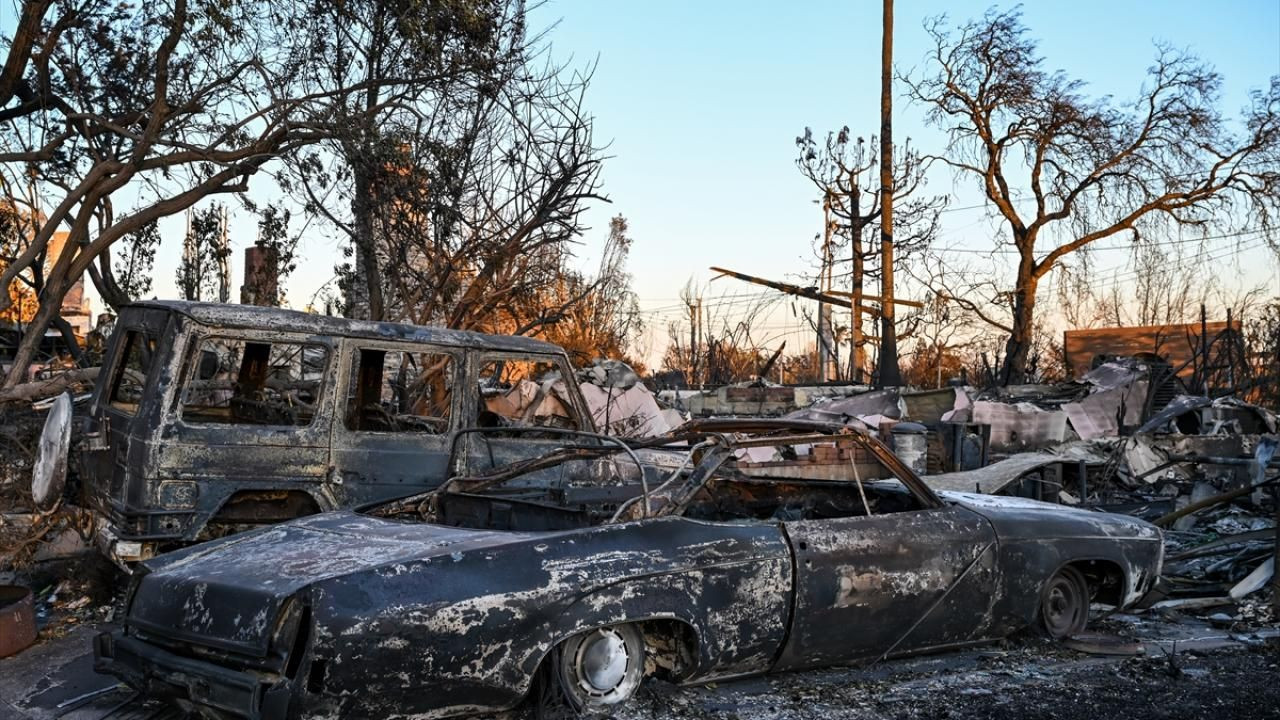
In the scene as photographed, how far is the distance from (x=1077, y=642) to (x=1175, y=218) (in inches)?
931

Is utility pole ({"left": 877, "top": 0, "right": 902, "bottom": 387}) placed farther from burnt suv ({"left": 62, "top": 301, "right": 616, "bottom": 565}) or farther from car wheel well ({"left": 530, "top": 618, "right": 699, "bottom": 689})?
car wheel well ({"left": 530, "top": 618, "right": 699, "bottom": 689})

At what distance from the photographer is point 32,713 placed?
4680mm

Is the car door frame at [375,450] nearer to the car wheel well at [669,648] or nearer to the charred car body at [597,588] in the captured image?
the charred car body at [597,588]

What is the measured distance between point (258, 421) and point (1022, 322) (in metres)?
22.1

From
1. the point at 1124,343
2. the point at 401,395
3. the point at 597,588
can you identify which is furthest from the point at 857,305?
the point at 597,588

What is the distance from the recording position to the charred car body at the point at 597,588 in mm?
3754

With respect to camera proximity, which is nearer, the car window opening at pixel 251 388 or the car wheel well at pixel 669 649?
the car wheel well at pixel 669 649

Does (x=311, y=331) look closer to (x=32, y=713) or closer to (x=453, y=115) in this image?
(x=32, y=713)

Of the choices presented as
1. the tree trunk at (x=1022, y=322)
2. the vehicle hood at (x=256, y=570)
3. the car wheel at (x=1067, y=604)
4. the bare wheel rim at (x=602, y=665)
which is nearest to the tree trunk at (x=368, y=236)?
the vehicle hood at (x=256, y=570)

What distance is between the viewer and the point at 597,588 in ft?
13.7

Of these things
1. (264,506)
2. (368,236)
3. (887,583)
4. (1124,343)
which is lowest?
(887,583)

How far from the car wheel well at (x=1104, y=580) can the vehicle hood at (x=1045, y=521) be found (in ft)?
0.61

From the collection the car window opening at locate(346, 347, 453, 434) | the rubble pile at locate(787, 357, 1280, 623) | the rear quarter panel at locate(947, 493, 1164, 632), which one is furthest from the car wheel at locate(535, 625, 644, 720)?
the rubble pile at locate(787, 357, 1280, 623)

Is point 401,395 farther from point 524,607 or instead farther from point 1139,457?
point 1139,457
